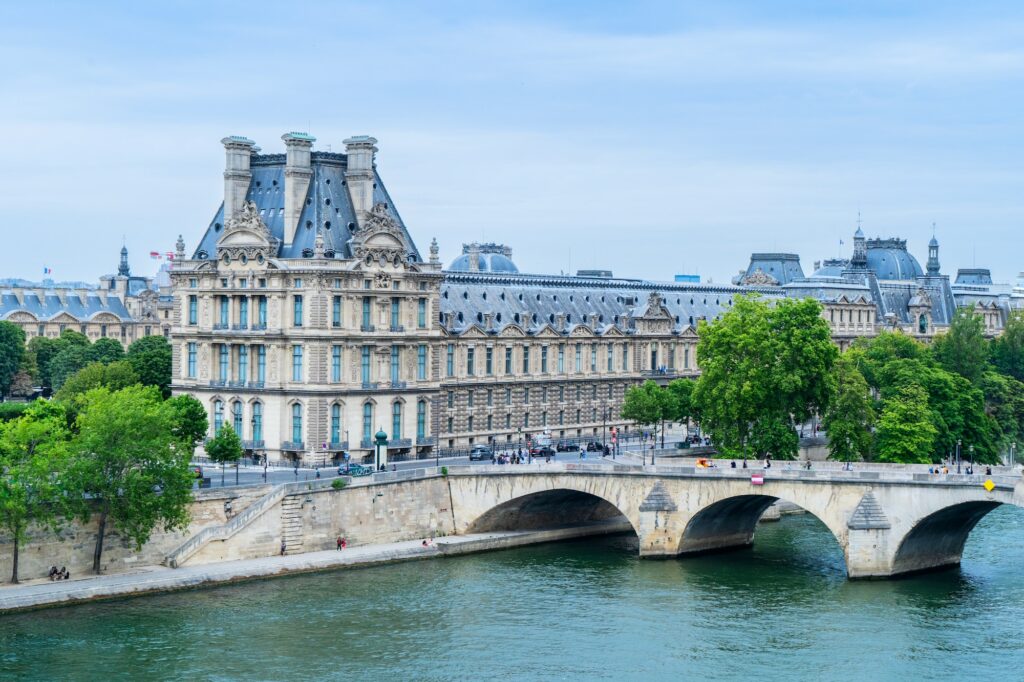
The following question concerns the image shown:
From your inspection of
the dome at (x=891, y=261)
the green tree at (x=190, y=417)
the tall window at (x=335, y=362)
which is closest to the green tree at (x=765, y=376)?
the tall window at (x=335, y=362)

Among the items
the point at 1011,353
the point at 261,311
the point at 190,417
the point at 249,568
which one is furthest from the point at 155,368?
the point at 1011,353

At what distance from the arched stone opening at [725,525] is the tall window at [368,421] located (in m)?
23.0

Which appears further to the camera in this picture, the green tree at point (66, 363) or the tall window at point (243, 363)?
the green tree at point (66, 363)

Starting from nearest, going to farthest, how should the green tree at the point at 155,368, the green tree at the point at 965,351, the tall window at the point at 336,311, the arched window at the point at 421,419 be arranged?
the tall window at the point at 336,311, the arched window at the point at 421,419, the green tree at the point at 155,368, the green tree at the point at 965,351

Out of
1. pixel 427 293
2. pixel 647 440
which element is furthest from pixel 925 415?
pixel 427 293

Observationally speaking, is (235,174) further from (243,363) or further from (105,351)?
(105,351)

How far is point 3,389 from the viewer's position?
163750 mm

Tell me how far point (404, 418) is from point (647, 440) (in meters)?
26.1

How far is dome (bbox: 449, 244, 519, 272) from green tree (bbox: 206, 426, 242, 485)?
70116 mm

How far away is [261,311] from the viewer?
341 ft

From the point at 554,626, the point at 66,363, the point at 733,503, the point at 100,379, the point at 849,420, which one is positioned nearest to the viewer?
the point at 554,626

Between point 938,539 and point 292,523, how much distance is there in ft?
113

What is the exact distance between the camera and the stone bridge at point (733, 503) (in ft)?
277

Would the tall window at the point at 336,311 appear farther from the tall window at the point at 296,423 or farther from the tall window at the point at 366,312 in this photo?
the tall window at the point at 296,423
